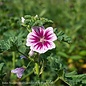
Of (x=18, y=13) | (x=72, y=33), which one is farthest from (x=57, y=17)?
(x=72, y=33)

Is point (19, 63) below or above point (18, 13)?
below

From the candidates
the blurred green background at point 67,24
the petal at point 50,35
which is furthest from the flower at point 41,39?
the blurred green background at point 67,24

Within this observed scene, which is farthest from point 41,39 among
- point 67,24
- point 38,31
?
point 67,24

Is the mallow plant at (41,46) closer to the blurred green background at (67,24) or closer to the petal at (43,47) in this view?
the petal at (43,47)

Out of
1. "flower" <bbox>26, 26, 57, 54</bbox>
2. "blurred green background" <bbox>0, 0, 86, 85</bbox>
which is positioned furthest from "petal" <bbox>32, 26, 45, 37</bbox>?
"blurred green background" <bbox>0, 0, 86, 85</bbox>

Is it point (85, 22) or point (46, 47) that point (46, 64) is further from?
point (85, 22)

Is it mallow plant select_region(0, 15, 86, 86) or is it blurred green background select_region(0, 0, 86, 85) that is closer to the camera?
mallow plant select_region(0, 15, 86, 86)

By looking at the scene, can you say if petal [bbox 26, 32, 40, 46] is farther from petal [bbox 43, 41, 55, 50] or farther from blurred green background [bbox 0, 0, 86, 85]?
blurred green background [bbox 0, 0, 86, 85]
